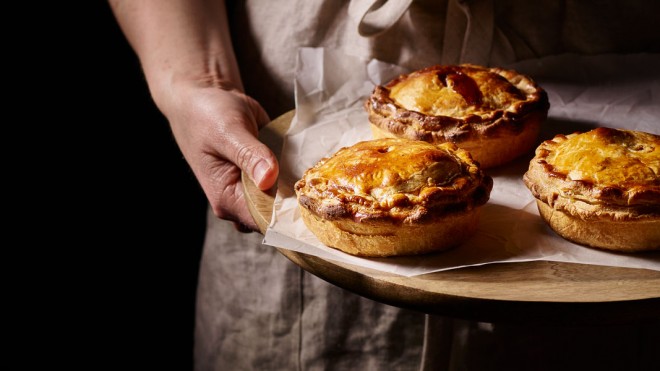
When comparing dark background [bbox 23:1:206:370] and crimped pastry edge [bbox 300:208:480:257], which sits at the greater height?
crimped pastry edge [bbox 300:208:480:257]

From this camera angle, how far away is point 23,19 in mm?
3248

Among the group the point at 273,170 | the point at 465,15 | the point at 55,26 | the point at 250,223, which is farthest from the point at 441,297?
the point at 55,26

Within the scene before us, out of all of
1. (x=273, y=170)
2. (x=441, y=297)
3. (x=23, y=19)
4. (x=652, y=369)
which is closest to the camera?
(x=441, y=297)

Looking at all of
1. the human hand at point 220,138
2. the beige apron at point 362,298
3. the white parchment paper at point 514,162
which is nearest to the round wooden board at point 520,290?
the white parchment paper at point 514,162

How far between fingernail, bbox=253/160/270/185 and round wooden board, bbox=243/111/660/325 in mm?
377

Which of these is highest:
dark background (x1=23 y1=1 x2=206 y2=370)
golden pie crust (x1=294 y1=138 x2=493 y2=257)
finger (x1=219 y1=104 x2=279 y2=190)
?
golden pie crust (x1=294 y1=138 x2=493 y2=257)

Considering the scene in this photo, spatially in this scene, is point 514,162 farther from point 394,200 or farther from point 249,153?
point 249,153

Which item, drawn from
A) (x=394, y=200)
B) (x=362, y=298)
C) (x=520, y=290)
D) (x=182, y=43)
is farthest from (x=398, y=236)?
(x=182, y=43)


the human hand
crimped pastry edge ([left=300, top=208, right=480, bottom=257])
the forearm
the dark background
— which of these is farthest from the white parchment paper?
the dark background

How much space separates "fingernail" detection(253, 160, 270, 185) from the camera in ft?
6.71

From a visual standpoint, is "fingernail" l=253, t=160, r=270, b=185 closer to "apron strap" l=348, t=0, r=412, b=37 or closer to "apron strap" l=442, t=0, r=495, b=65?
"apron strap" l=348, t=0, r=412, b=37

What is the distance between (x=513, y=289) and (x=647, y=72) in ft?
4.85

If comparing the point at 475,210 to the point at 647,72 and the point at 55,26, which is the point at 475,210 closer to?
the point at 647,72

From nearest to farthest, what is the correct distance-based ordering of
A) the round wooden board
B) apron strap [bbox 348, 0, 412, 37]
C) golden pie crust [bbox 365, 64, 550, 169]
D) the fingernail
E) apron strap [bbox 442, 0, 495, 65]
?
the round wooden board, the fingernail, golden pie crust [bbox 365, 64, 550, 169], apron strap [bbox 348, 0, 412, 37], apron strap [bbox 442, 0, 495, 65]
